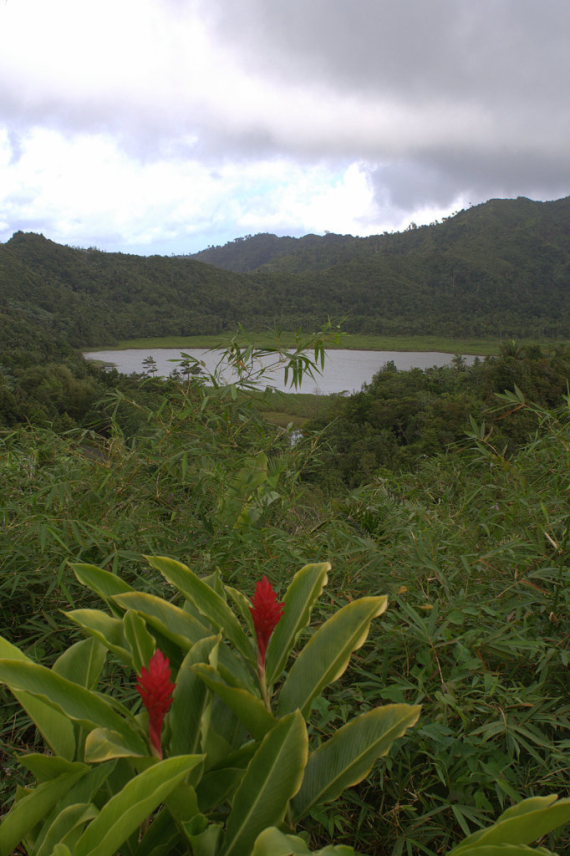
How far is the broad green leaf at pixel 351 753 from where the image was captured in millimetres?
793

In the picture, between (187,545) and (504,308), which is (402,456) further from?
(504,308)

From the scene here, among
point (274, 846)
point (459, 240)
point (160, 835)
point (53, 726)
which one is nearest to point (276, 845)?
point (274, 846)

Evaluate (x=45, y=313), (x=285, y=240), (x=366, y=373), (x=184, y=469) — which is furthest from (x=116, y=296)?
(x=285, y=240)

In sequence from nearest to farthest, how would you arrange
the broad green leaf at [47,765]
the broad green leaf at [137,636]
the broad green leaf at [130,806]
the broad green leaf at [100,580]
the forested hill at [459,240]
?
the broad green leaf at [130,806]
the broad green leaf at [47,765]
the broad green leaf at [137,636]
the broad green leaf at [100,580]
the forested hill at [459,240]

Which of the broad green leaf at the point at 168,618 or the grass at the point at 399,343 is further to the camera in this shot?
the grass at the point at 399,343

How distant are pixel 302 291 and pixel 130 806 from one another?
41.8 meters

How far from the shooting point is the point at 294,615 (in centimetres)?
94

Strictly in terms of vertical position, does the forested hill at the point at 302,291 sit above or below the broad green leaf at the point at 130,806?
above

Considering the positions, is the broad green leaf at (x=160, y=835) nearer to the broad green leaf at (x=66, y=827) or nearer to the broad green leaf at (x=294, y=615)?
the broad green leaf at (x=66, y=827)

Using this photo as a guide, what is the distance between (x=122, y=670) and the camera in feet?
4.02

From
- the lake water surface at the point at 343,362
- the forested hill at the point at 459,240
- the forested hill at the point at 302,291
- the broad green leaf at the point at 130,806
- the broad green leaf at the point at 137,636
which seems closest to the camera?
the broad green leaf at the point at 130,806

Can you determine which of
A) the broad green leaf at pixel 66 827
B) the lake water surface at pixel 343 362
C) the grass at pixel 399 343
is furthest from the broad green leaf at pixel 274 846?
the grass at pixel 399 343

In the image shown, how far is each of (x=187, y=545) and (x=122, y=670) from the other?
1.03 feet

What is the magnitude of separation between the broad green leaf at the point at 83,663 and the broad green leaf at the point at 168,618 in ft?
0.32
